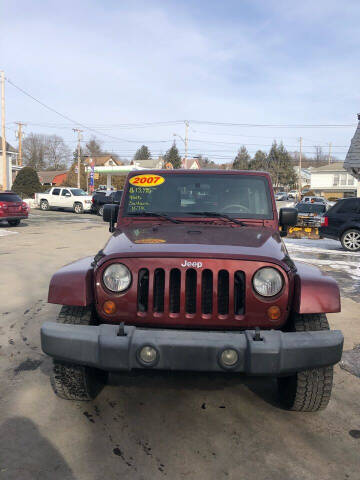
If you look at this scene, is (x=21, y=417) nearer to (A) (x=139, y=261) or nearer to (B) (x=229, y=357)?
(A) (x=139, y=261)

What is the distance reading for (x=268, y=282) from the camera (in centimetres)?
281

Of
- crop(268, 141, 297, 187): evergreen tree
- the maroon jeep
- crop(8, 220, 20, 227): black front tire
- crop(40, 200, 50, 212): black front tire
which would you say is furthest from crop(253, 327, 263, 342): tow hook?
crop(268, 141, 297, 187): evergreen tree

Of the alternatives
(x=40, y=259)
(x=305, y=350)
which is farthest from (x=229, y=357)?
(x=40, y=259)

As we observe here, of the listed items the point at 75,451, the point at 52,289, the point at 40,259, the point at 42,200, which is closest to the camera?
the point at 75,451

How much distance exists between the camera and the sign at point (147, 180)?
4.36 metres

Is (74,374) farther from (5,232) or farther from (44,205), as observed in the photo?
(44,205)

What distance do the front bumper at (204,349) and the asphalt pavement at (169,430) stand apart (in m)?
0.58

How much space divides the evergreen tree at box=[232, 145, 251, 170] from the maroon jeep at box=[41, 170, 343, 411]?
9401cm

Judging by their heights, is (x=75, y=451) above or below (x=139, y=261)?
below

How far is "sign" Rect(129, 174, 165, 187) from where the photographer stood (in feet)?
14.3

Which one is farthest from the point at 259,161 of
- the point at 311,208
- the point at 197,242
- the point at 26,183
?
the point at 197,242

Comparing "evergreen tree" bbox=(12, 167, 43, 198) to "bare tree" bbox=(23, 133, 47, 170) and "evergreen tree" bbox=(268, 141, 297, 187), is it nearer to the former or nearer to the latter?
"bare tree" bbox=(23, 133, 47, 170)

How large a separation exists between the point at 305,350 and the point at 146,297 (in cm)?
104

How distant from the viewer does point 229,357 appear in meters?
2.53
